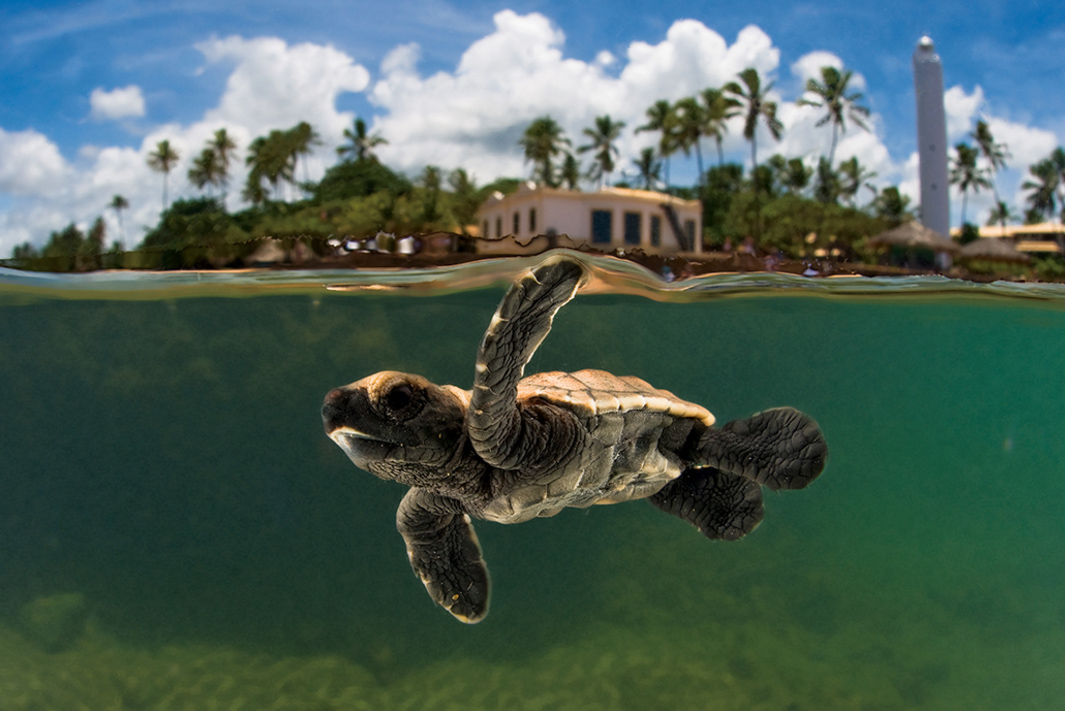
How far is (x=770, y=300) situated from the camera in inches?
464

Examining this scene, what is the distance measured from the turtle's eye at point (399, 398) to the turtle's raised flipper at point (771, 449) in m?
2.37

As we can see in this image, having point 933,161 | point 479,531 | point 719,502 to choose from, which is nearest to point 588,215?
point 479,531

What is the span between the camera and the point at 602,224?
71.4 feet

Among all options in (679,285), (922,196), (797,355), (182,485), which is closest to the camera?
(679,285)

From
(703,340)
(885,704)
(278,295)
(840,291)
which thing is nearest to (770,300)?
(840,291)

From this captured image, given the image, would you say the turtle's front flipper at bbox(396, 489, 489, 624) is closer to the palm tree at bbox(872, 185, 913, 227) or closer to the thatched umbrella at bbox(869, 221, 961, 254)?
the thatched umbrella at bbox(869, 221, 961, 254)

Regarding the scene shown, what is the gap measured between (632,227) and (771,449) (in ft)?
63.5

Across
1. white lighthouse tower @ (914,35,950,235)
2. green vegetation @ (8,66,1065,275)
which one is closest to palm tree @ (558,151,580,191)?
green vegetation @ (8,66,1065,275)

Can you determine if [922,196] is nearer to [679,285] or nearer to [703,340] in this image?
[703,340]

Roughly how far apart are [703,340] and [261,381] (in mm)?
10619

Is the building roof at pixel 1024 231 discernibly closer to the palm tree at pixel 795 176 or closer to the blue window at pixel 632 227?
the palm tree at pixel 795 176

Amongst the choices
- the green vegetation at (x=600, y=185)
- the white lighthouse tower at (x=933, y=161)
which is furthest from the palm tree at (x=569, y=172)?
the white lighthouse tower at (x=933, y=161)

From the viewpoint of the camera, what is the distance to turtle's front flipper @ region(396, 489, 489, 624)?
452cm

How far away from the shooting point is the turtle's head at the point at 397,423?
280 cm
